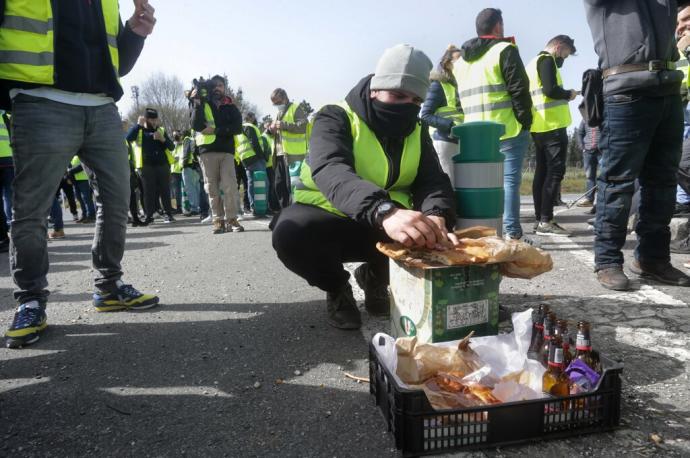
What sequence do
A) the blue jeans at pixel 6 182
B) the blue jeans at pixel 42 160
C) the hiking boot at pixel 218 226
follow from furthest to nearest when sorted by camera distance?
1. the hiking boot at pixel 218 226
2. the blue jeans at pixel 6 182
3. the blue jeans at pixel 42 160

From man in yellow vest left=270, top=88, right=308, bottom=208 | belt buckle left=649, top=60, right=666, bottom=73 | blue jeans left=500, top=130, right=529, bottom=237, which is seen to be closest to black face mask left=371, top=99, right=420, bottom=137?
belt buckle left=649, top=60, right=666, bottom=73

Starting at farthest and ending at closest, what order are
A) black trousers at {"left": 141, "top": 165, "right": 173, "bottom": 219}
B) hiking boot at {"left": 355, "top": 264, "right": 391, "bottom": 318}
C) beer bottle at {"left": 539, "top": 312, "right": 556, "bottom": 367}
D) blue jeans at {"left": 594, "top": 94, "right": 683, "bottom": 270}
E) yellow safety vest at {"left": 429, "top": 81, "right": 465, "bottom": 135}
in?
black trousers at {"left": 141, "top": 165, "right": 173, "bottom": 219} → yellow safety vest at {"left": 429, "top": 81, "right": 465, "bottom": 135} → blue jeans at {"left": 594, "top": 94, "right": 683, "bottom": 270} → hiking boot at {"left": 355, "top": 264, "right": 391, "bottom": 318} → beer bottle at {"left": 539, "top": 312, "right": 556, "bottom": 367}

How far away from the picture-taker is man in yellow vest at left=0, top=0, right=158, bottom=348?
8.19 feet

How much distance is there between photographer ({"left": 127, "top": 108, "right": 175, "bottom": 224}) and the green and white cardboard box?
25.1 feet

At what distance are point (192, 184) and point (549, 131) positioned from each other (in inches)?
324

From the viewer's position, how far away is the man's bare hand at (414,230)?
73.7 inches

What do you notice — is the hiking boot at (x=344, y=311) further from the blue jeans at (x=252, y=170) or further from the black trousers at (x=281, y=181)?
the blue jeans at (x=252, y=170)

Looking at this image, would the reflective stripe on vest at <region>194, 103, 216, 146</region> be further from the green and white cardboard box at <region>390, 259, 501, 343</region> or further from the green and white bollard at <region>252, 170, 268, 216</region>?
the green and white cardboard box at <region>390, 259, 501, 343</region>

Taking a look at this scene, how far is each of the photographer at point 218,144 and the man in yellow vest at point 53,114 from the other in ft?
11.7

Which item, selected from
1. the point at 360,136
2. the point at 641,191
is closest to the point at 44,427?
the point at 360,136

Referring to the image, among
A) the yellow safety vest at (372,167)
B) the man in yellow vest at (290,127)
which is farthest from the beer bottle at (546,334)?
the man in yellow vest at (290,127)

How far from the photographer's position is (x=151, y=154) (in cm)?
869

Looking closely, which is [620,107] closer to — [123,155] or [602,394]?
[602,394]

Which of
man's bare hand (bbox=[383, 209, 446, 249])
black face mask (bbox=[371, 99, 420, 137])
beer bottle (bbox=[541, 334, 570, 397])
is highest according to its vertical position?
black face mask (bbox=[371, 99, 420, 137])
